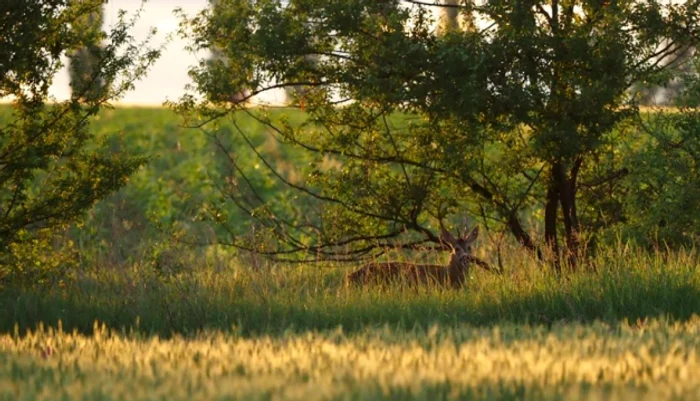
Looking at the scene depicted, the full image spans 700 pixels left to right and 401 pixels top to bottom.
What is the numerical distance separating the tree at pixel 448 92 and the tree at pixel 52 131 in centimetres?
135

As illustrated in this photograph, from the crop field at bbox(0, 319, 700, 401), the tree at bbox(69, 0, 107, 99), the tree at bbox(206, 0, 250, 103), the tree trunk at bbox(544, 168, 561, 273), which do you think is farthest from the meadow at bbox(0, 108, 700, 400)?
the tree at bbox(206, 0, 250, 103)

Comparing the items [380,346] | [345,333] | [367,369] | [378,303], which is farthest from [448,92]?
[367,369]

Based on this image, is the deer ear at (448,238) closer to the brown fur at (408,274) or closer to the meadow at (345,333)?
the brown fur at (408,274)

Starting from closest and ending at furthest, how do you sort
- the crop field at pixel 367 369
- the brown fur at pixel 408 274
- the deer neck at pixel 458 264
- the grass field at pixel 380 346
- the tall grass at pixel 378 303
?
1. the crop field at pixel 367 369
2. the grass field at pixel 380 346
3. the tall grass at pixel 378 303
4. the brown fur at pixel 408 274
5. the deer neck at pixel 458 264

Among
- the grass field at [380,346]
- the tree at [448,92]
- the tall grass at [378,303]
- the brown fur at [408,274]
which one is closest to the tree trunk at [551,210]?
the tree at [448,92]

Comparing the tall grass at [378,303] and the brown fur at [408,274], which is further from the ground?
the brown fur at [408,274]

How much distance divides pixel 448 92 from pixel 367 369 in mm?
7953

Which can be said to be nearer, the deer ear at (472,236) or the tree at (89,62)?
the deer ear at (472,236)

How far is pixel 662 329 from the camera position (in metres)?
8.66

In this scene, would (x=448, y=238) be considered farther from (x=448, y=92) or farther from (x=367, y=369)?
(x=367, y=369)

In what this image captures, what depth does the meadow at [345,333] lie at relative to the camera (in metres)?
5.88

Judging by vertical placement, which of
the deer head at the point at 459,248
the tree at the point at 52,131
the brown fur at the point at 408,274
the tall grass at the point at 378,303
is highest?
the tree at the point at 52,131

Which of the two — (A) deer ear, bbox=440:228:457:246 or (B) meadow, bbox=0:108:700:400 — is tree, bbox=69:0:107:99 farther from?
(A) deer ear, bbox=440:228:457:246

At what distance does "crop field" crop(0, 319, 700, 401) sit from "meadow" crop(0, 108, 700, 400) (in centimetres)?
2
